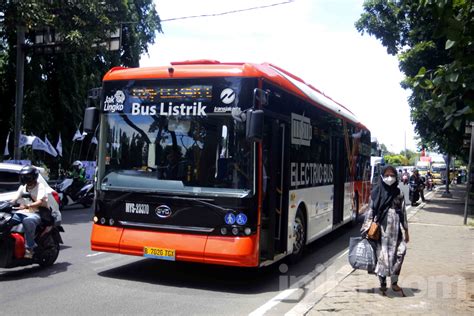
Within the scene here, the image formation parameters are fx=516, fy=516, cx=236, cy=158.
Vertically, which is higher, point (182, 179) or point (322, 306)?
point (182, 179)

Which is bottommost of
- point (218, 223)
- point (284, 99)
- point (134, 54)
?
point (218, 223)

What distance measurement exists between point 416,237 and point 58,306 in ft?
31.0

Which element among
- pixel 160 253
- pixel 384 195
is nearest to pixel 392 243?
pixel 384 195

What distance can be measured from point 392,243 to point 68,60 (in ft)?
69.1

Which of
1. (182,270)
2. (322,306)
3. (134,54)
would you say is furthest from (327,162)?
(134,54)

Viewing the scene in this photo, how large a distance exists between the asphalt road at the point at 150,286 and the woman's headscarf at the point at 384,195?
1507mm

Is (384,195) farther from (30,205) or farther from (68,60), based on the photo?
(68,60)

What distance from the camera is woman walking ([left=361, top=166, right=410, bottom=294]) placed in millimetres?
6691

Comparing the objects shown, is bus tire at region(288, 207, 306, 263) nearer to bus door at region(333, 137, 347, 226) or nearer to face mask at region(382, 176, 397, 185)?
face mask at region(382, 176, 397, 185)

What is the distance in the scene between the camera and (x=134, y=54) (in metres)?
28.9

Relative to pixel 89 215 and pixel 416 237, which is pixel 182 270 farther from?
pixel 89 215

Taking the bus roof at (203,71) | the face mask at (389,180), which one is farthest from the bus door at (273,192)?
the face mask at (389,180)

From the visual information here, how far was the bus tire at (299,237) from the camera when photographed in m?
8.67

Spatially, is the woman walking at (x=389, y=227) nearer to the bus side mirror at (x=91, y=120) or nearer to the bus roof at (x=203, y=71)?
the bus roof at (x=203, y=71)
